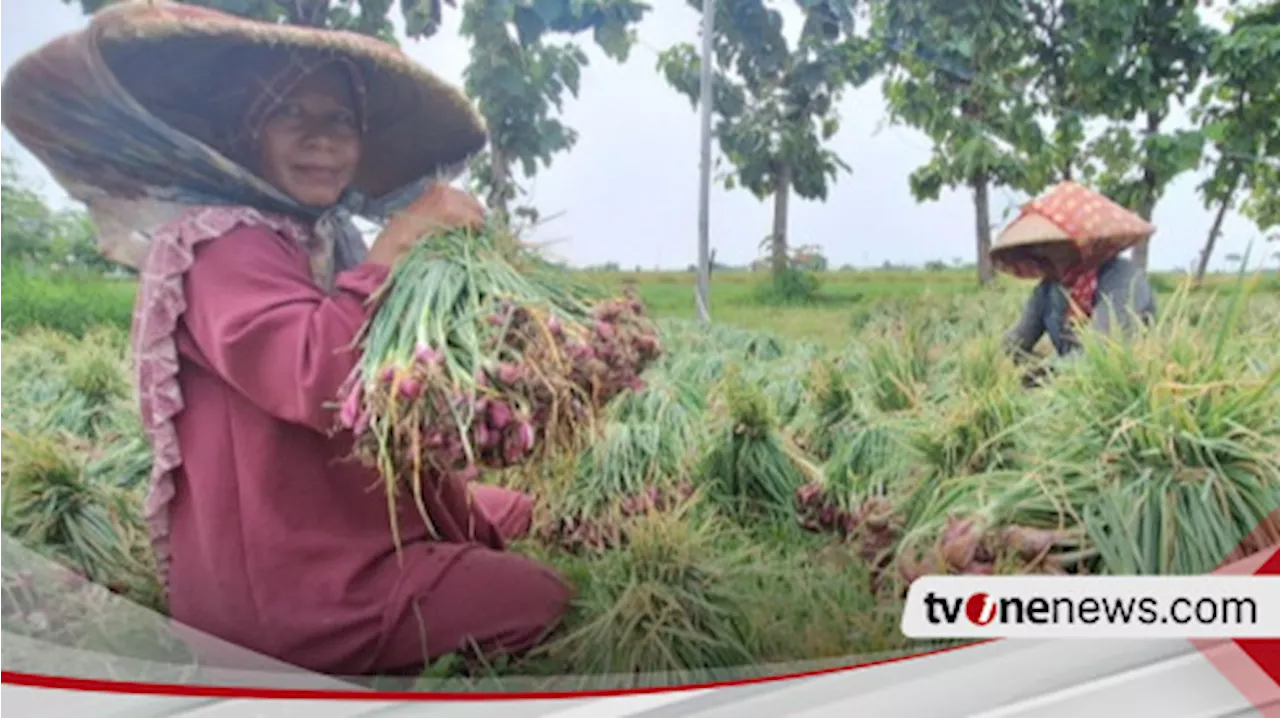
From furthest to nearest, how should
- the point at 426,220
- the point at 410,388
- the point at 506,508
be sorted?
the point at 506,508, the point at 426,220, the point at 410,388

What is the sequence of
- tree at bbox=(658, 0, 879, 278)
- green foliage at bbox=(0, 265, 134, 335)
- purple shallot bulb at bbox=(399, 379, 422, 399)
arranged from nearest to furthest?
purple shallot bulb at bbox=(399, 379, 422, 399)
green foliage at bbox=(0, 265, 134, 335)
tree at bbox=(658, 0, 879, 278)

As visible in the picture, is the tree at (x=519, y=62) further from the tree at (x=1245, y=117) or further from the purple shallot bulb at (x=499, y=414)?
the tree at (x=1245, y=117)

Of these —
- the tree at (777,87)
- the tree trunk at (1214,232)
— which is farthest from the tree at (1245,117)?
the tree at (777,87)

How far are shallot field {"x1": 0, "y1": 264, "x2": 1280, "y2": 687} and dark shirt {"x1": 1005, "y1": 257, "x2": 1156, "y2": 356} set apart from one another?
0.03 metres

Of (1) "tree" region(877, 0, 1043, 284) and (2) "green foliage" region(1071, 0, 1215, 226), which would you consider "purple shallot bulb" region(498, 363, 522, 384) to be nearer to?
(1) "tree" region(877, 0, 1043, 284)

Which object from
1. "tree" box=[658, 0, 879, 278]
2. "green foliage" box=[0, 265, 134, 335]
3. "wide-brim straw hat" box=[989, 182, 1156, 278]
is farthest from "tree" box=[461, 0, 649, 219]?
"wide-brim straw hat" box=[989, 182, 1156, 278]

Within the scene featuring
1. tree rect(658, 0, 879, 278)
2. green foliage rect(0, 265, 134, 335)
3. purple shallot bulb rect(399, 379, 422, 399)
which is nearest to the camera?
purple shallot bulb rect(399, 379, 422, 399)

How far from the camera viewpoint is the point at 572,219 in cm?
142

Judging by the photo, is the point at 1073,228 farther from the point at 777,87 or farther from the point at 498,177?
the point at 498,177

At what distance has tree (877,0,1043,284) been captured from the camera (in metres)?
1.48

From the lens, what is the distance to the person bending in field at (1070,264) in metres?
1.50

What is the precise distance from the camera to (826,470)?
1.52 m

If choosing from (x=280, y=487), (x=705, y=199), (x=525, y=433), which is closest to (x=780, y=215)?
(x=705, y=199)

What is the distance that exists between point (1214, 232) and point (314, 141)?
1136 millimetres
